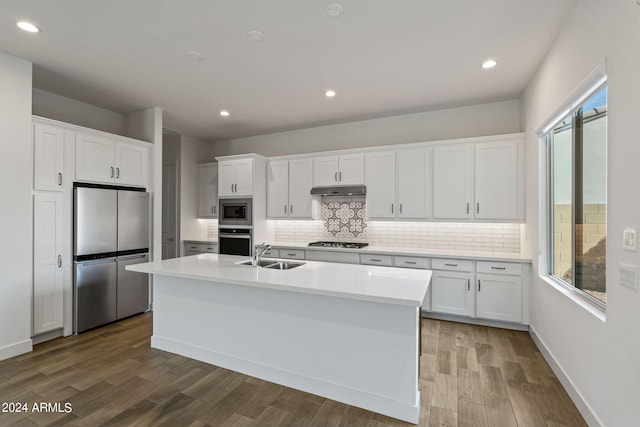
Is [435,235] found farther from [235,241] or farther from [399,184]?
[235,241]

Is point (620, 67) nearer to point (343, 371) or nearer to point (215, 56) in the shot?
point (343, 371)

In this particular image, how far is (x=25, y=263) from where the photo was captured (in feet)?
10.1

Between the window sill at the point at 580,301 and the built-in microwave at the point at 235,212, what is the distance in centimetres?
399

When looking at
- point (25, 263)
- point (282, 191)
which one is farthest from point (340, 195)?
point (25, 263)

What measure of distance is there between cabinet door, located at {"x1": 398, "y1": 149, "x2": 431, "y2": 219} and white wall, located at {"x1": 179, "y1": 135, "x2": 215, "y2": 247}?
3.94 metres

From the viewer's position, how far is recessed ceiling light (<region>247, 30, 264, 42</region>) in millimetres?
2535

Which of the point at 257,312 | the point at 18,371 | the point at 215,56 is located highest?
the point at 215,56

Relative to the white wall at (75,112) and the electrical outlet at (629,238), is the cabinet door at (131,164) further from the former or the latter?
the electrical outlet at (629,238)

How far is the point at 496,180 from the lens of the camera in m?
3.87

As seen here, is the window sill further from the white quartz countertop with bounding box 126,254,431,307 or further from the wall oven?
the wall oven

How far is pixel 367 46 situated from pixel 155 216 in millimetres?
3578

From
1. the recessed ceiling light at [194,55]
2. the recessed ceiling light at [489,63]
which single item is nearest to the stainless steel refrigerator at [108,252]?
the recessed ceiling light at [194,55]

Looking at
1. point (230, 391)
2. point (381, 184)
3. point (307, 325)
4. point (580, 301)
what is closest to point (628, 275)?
point (580, 301)

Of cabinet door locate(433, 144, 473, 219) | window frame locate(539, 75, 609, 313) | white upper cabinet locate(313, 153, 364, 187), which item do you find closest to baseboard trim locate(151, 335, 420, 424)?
window frame locate(539, 75, 609, 313)
